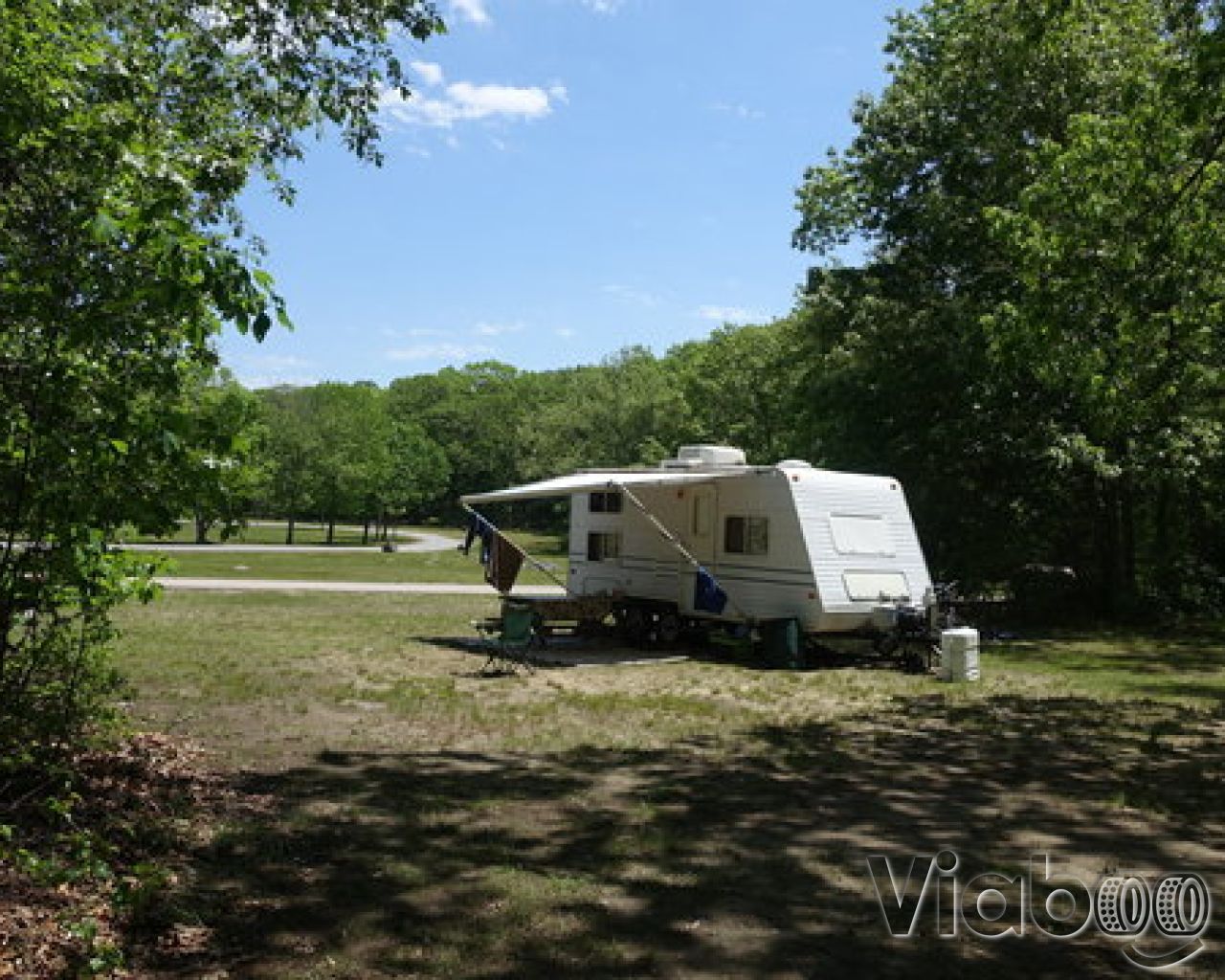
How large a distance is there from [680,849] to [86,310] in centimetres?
437

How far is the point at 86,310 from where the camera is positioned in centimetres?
461

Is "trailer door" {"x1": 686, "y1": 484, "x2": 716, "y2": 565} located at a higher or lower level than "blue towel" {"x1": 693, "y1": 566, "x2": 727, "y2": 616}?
higher

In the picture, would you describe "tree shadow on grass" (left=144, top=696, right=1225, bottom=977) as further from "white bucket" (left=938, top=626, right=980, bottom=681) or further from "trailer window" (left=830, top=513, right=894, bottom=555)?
"trailer window" (left=830, top=513, right=894, bottom=555)

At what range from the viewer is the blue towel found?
1565cm

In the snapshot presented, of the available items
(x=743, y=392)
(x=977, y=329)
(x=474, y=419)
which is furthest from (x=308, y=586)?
(x=474, y=419)

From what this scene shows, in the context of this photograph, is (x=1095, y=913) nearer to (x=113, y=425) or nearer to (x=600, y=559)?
(x=113, y=425)

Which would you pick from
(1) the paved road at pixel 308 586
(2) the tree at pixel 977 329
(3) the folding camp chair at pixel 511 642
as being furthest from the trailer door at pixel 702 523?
(1) the paved road at pixel 308 586

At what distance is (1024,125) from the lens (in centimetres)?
2152

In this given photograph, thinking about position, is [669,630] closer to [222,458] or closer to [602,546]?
[602,546]

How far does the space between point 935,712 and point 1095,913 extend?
602cm

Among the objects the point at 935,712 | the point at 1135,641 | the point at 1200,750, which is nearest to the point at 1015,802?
the point at 1200,750

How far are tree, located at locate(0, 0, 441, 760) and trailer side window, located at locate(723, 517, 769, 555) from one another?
9.74 meters

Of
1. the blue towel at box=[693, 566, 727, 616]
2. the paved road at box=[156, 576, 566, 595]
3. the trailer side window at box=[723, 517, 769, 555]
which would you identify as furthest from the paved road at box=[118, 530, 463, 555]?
the trailer side window at box=[723, 517, 769, 555]

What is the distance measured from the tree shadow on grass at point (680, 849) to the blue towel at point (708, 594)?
5580 millimetres
